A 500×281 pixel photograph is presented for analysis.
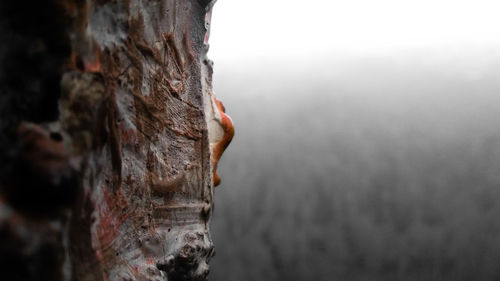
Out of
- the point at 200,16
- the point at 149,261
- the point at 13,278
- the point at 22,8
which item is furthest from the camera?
the point at 200,16

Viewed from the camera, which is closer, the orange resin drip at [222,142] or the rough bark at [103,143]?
the rough bark at [103,143]

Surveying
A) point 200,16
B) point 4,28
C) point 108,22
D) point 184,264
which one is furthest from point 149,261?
point 200,16

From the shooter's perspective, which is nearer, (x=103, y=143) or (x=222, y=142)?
(x=103, y=143)

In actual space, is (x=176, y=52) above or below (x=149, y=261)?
above

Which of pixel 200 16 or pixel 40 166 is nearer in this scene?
pixel 40 166

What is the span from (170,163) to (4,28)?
4.46 ft

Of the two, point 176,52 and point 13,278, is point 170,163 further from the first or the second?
point 13,278

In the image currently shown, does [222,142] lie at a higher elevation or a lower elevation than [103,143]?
lower

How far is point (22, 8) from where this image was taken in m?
1.17

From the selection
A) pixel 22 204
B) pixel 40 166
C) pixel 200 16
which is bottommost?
pixel 22 204

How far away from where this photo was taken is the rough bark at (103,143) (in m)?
1.11

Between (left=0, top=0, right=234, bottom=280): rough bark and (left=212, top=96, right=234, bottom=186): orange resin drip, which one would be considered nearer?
(left=0, top=0, right=234, bottom=280): rough bark

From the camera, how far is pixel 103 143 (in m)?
1.46

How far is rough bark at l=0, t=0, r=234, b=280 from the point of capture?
111cm
